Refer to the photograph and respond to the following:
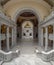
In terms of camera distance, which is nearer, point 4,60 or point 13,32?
point 4,60

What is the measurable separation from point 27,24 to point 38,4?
2542cm

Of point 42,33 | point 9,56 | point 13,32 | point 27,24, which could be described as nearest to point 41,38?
point 42,33

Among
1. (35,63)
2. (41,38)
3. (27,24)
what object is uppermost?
(27,24)

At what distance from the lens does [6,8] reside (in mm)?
20953

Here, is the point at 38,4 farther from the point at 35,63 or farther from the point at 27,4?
the point at 35,63

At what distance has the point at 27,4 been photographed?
21.1m

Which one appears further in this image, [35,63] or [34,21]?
[34,21]

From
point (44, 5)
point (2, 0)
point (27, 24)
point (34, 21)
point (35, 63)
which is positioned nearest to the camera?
point (35, 63)

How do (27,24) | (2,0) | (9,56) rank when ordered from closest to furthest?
(9,56) < (2,0) < (27,24)

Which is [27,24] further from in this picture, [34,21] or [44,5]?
[44,5]

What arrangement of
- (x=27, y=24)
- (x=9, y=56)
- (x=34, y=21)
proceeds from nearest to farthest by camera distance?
(x=9, y=56) < (x=34, y=21) < (x=27, y=24)

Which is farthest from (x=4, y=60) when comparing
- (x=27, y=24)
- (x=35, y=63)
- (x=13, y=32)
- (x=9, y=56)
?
(x=27, y=24)

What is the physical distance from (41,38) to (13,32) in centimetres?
508

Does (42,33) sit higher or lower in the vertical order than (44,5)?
lower
